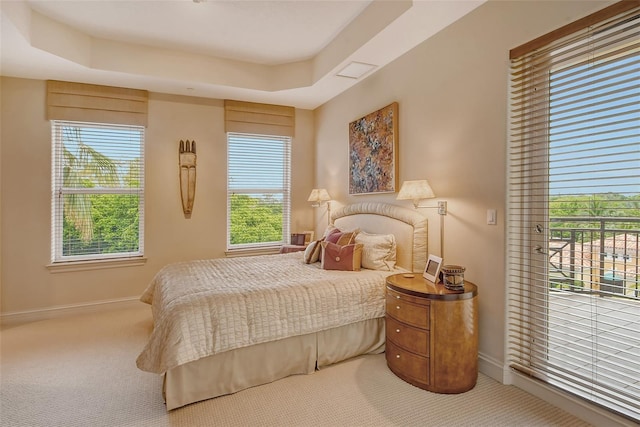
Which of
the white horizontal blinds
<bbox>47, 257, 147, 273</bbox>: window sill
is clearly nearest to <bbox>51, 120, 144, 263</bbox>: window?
<bbox>47, 257, 147, 273</bbox>: window sill

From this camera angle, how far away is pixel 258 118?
15.6ft

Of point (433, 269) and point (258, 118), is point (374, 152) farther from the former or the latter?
point (258, 118)

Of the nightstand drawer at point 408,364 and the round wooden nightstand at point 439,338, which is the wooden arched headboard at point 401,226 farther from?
the nightstand drawer at point 408,364

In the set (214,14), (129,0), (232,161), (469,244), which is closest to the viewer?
(469,244)

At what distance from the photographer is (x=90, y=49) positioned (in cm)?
342

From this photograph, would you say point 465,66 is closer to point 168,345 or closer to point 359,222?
point 359,222

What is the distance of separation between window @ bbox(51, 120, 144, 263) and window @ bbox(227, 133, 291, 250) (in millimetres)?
1182

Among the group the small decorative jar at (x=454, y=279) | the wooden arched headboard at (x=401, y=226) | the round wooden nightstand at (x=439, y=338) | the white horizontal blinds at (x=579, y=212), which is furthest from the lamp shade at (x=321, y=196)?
the white horizontal blinds at (x=579, y=212)

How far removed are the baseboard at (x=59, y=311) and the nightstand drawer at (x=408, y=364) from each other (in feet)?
11.2

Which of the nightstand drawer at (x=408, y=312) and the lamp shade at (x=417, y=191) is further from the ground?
the lamp shade at (x=417, y=191)

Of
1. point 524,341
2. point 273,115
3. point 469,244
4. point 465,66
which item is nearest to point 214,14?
point 273,115

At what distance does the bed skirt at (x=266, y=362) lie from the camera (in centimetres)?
207

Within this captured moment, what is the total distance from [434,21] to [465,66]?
46cm

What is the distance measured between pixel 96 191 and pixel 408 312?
13.0ft
